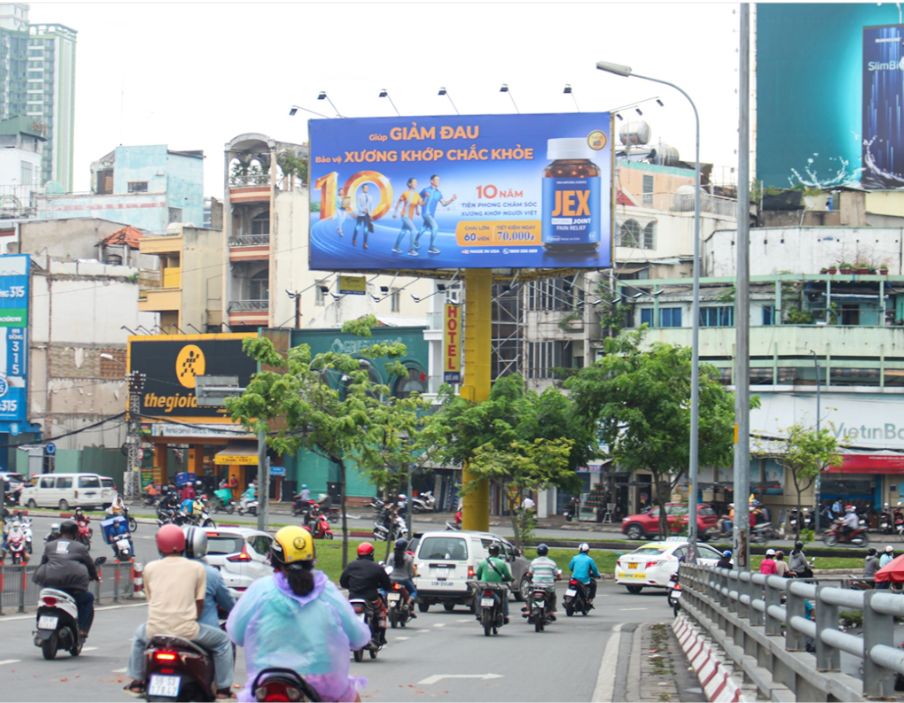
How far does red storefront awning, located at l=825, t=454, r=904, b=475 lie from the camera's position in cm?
5666

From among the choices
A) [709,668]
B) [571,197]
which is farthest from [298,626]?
[571,197]

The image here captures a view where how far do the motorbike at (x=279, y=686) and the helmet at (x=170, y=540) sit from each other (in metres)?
2.87

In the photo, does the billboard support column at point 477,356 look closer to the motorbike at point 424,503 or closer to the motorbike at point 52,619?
the motorbike at point 424,503

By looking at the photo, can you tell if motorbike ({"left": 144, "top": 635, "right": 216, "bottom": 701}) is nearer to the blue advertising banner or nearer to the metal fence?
the metal fence

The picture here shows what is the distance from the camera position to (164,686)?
9.19m

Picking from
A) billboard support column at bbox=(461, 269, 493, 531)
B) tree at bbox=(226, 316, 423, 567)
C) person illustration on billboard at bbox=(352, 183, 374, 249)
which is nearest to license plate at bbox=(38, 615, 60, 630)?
tree at bbox=(226, 316, 423, 567)

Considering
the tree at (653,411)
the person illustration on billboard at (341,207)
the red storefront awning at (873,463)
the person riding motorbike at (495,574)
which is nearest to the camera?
the person riding motorbike at (495,574)

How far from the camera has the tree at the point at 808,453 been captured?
51.4 metres

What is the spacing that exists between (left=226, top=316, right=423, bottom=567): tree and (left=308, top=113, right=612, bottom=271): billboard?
27.2ft

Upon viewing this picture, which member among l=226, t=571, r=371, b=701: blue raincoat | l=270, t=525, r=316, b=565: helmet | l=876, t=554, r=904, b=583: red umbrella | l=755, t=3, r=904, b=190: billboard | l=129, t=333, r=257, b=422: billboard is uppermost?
l=755, t=3, r=904, b=190: billboard

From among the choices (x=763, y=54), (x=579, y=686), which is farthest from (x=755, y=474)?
(x=579, y=686)

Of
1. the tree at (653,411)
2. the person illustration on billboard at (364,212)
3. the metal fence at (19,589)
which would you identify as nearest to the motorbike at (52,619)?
the metal fence at (19,589)

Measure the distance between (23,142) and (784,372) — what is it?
7486cm

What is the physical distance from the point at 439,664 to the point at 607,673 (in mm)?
2197
